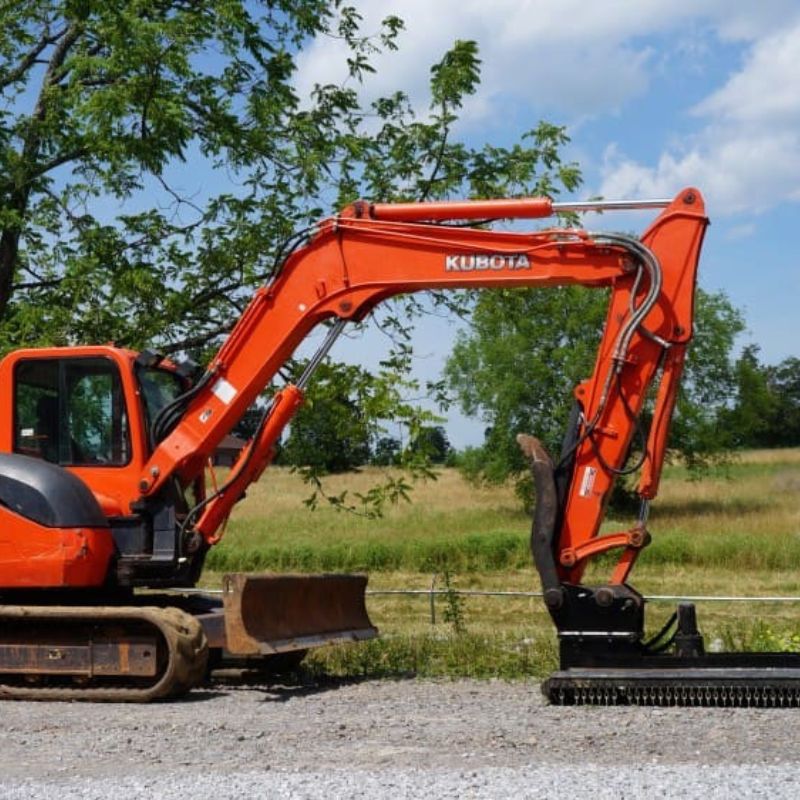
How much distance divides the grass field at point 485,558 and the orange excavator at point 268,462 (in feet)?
4.78

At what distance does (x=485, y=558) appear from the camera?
29.2 m

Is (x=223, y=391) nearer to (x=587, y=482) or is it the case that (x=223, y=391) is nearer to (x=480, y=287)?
(x=480, y=287)

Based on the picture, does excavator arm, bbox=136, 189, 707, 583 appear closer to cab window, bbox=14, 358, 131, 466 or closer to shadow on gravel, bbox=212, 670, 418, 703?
cab window, bbox=14, 358, 131, 466

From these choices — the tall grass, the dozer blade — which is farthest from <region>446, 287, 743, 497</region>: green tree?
the dozer blade

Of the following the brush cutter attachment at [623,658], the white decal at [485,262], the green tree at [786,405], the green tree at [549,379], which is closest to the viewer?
the brush cutter attachment at [623,658]

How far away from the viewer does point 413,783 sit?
6.90m

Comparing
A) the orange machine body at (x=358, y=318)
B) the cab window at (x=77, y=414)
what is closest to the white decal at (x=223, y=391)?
the orange machine body at (x=358, y=318)

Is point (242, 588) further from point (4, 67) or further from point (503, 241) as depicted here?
point (4, 67)

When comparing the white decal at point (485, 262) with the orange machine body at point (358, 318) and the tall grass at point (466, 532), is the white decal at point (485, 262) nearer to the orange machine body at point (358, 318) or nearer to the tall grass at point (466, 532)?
the orange machine body at point (358, 318)

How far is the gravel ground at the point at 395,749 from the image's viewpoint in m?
6.80

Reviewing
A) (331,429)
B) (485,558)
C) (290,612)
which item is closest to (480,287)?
(290,612)

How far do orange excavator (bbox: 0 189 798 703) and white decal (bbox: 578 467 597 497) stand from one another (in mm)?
20

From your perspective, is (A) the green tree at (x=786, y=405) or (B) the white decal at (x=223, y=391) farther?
(A) the green tree at (x=786, y=405)

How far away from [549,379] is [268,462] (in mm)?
→ 32738
